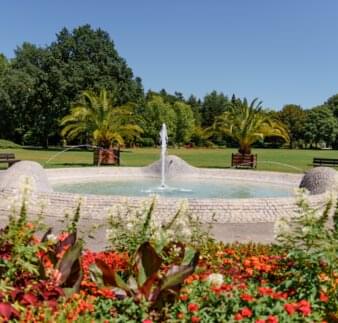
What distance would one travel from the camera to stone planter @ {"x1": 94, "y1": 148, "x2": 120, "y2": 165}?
25078 mm

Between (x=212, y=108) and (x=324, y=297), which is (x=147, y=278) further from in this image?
(x=212, y=108)

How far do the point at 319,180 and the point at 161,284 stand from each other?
35.8 ft

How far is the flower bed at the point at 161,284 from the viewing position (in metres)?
3.71

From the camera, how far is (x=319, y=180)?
45.6 ft

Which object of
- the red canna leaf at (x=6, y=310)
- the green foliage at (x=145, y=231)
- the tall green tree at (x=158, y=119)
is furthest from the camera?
the tall green tree at (x=158, y=119)

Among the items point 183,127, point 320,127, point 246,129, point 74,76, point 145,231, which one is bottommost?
point 145,231

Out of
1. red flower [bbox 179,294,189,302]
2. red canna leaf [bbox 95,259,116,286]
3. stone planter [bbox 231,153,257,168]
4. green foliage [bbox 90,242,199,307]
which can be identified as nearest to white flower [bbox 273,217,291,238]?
green foliage [bbox 90,242,199,307]

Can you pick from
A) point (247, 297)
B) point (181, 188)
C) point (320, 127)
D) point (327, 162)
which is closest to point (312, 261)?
point (247, 297)

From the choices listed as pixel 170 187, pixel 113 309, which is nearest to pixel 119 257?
pixel 113 309

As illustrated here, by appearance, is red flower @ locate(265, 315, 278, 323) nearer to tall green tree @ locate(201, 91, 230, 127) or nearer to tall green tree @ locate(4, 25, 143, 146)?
tall green tree @ locate(4, 25, 143, 146)

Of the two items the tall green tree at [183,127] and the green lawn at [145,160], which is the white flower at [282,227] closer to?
the green lawn at [145,160]

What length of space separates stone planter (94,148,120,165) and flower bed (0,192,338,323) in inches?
801

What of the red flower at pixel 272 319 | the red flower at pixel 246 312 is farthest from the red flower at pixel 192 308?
the red flower at pixel 272 319

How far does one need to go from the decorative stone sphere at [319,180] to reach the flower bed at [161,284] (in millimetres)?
8889
